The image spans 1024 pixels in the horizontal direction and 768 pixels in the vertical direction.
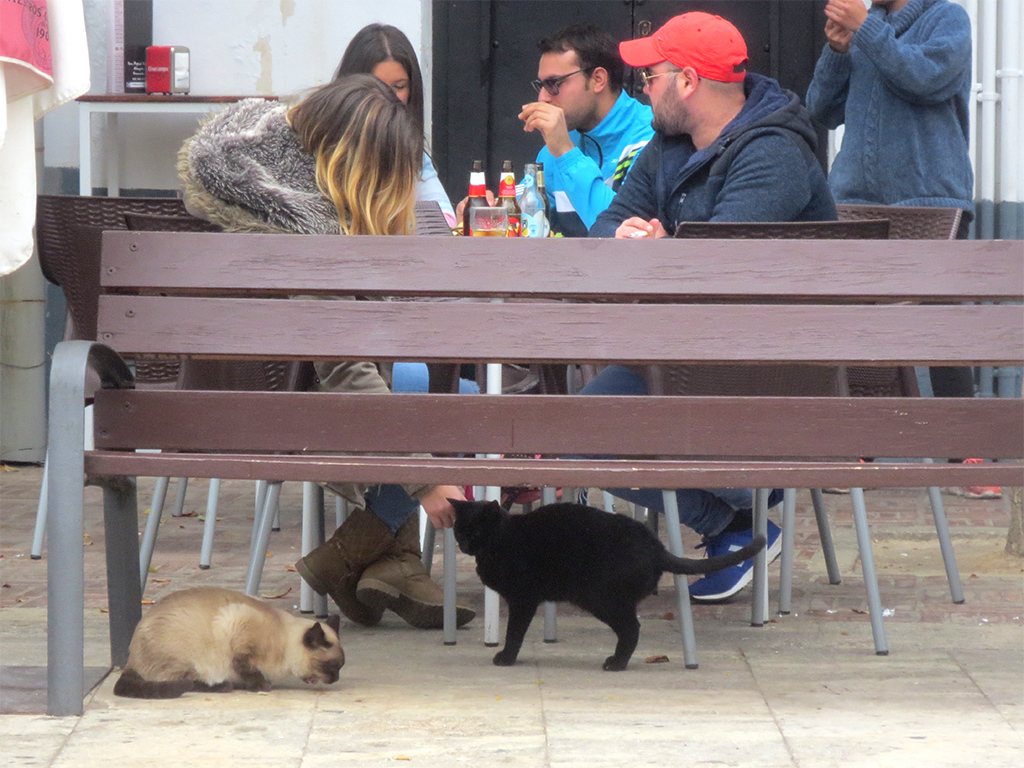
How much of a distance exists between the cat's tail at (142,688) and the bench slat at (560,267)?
0.88 m

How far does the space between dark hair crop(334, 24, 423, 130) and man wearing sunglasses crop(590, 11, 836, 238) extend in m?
0.99

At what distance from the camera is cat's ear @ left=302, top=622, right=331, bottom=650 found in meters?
3.07

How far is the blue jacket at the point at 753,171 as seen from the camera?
389cm

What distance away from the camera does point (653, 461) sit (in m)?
3.06

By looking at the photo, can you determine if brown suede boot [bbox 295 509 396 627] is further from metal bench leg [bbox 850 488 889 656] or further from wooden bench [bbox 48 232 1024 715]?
metal bench leg [bbox 850 488 889 656]

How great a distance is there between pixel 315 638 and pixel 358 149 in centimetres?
121

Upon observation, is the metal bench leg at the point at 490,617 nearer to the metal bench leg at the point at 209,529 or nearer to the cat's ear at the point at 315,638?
the cat's ear at the point at 315,638

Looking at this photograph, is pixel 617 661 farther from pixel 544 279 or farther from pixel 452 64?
pixel 452 64

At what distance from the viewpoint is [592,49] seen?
219 inches

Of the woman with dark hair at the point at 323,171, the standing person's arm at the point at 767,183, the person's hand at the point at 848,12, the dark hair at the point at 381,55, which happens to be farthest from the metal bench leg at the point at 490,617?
the person's hand at the point at 848,12

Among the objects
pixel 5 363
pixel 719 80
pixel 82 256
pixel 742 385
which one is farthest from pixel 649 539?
pixel 5 363

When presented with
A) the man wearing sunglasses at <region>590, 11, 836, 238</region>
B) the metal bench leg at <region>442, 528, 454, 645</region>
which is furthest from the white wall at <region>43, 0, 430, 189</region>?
the metal bench leg at <region>442, 528, 454, 645</region>

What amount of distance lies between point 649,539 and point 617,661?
1.04ft

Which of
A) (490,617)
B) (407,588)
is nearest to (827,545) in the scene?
(490,617)
